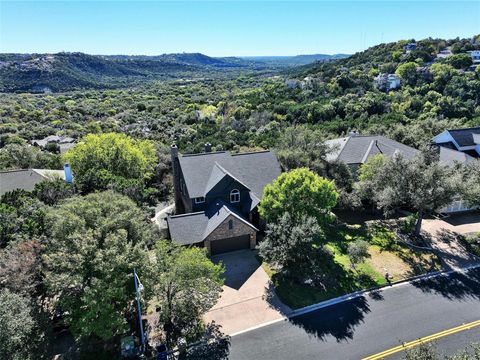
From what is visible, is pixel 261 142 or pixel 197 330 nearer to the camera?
pixel 197 330

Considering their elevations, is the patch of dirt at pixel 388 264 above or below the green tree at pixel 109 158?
below

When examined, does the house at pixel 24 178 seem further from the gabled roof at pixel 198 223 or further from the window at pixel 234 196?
the window at pixel 234 196

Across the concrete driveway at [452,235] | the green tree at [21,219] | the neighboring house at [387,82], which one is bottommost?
the concrete driveway at [452,235]

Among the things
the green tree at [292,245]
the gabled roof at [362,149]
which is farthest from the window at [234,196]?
the gabled roof at [362,149]

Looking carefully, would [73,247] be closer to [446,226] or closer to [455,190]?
[455,190]

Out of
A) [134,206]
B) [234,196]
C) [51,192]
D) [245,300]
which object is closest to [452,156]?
[234,196]

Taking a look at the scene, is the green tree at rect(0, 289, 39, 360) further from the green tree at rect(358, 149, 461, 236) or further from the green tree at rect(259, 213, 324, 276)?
the green tree at rect(358, 149, 461, 236)

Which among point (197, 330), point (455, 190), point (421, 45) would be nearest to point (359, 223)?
point (455, 190)

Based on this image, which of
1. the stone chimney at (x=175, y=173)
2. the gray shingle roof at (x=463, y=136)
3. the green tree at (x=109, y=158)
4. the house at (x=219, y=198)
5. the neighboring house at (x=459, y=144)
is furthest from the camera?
the gray shingle roof at (x=463, y=136)
